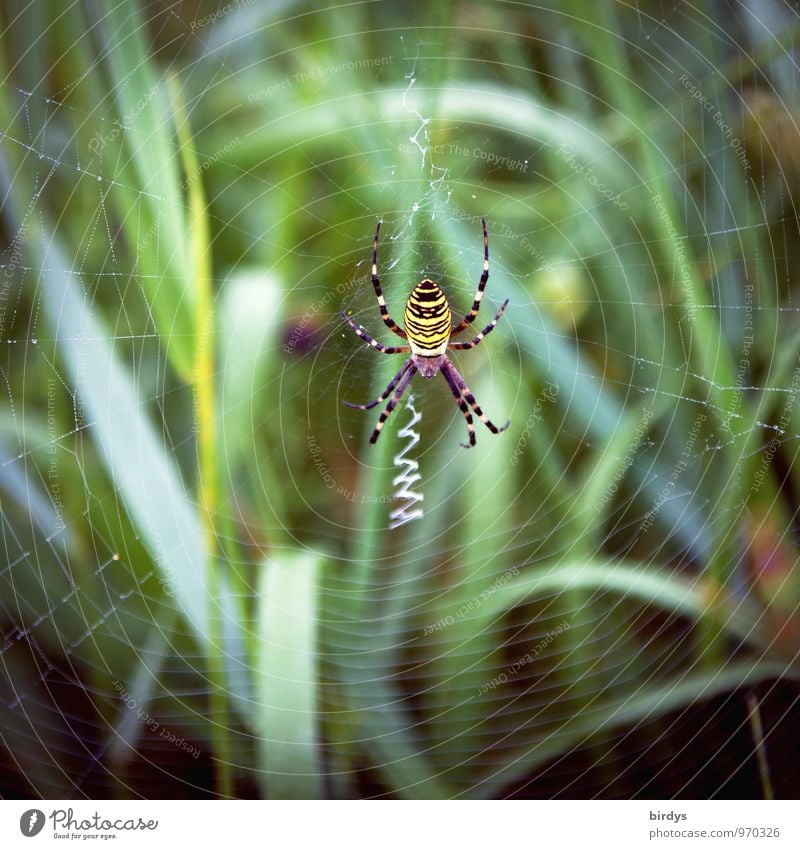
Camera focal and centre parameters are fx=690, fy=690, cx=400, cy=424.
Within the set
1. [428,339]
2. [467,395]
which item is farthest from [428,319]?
[467,395]

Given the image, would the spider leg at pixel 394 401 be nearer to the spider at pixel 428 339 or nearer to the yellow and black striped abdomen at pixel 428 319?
the spider at pixel 428 339

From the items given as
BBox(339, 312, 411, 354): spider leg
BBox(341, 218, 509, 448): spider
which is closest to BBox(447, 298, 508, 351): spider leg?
BBox(341, 218, 509, 448): spider

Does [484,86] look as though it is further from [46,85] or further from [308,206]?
[46,85]

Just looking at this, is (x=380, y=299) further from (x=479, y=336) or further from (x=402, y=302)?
(x=479, y=336)

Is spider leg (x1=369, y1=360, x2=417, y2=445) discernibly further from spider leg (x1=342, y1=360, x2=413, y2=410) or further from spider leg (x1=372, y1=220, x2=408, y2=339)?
spider leg (x1=372, y1=220, x2=408, y2=339)

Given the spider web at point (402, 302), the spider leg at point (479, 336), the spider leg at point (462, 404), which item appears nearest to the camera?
the spider web at point (402, 302)

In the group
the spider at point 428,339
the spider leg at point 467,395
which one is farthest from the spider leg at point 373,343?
Answer: the spider leg at point 467,395
